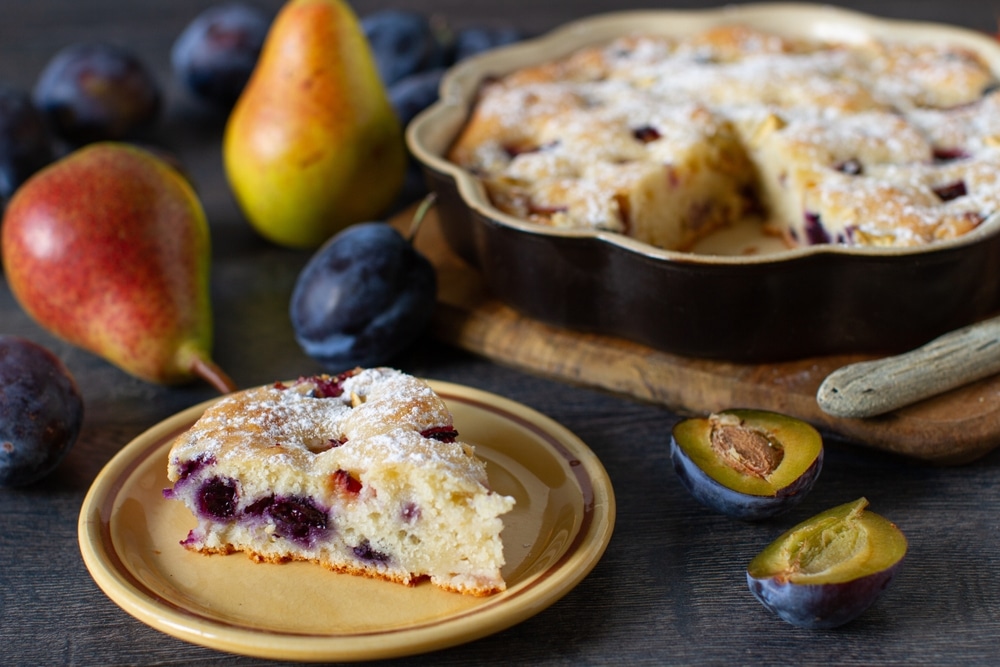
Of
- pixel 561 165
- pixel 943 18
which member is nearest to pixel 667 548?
pixel 561 165

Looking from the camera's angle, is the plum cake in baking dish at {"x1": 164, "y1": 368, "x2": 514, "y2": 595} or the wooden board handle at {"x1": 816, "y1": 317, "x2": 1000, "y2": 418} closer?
the plum cake in baking dish at {"x1": 164, "y1": 368, "x2": 514, "y2": 595}

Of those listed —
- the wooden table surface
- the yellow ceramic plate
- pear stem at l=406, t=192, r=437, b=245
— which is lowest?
the wooden table surface

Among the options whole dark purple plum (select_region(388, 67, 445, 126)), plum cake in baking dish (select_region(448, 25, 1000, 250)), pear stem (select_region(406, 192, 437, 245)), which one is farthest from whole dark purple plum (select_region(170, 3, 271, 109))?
pear stem (select_region(406, 192, 437, 245))

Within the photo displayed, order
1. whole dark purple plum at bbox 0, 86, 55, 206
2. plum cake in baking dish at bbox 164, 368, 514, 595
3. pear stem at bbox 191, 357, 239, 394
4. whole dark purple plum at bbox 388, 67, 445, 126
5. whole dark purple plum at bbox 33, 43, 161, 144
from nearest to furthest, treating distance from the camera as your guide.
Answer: plum cake in baking dish at bbox 164, 368, 514, 595, pear stem at bbox 191, 357, 239, 394, whole dark purple plum at bbox 0, 86, 55, 206, whole dark purple plum at bbox 388, 67, 445, 126, whole dark purple plum at bbox 33, 43, 161, 144

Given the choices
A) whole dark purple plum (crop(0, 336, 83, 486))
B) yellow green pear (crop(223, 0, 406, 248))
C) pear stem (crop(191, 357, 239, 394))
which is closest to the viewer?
whole dark purple plum (crop(0, 336, 83, 486))

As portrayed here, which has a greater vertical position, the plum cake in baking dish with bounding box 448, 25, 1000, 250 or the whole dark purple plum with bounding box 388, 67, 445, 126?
the plum cake in baking dish with bounding box 448, 25, 1000, 250

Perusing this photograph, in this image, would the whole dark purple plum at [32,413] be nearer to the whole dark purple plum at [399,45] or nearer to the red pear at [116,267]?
the red pear at [116,267]

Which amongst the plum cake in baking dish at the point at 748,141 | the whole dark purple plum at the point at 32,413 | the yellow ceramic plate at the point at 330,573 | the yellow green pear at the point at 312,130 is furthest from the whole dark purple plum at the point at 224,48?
the yellow ceramic plate at the point at 330,573

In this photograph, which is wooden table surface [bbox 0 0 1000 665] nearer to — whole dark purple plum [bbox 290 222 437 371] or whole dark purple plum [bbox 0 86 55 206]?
whole dark purple plum [bbox 290 222 437 371]
